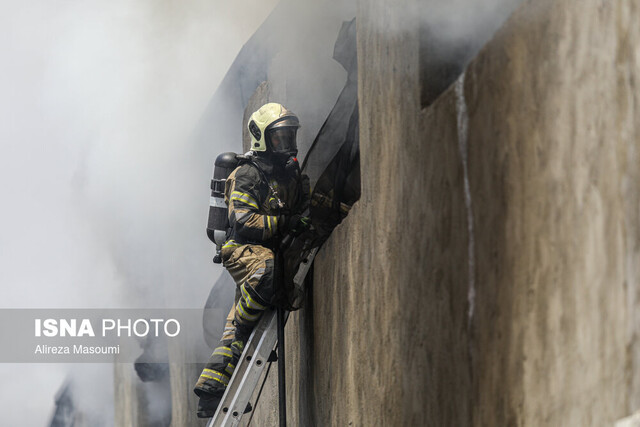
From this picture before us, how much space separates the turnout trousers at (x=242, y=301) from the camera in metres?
3.63

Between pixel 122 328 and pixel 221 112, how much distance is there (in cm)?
347

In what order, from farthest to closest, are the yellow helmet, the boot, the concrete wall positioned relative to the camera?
the boot, the yellow helmet, the concrete wall

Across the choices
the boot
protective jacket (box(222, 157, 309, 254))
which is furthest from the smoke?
the boot

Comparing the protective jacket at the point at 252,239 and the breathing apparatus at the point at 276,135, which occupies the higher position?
the breathing apparatus at the point at 276,135

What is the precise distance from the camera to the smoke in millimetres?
8234

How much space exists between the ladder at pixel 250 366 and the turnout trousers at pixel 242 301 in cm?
6

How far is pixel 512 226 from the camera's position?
1508mm

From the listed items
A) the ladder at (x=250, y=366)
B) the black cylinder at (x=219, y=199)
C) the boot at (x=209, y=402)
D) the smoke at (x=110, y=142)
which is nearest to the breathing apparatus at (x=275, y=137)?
the black cylinder at (x=219, y=199)

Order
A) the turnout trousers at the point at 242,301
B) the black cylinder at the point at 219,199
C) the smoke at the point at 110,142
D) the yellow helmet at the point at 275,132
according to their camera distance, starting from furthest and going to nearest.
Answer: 1. the smoke at the point at 110,142
2. the black cylinder at the point at 219,199
3. the yellow helmet at the point at 275,132
4. the turnout trousers at the point at 242,301

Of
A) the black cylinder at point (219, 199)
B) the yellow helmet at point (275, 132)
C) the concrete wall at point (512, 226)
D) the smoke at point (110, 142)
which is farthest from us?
the smoke at point (110, 142)

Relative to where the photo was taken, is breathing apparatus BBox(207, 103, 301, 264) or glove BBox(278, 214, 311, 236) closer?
glove BBox(278, 214, 311, 236)

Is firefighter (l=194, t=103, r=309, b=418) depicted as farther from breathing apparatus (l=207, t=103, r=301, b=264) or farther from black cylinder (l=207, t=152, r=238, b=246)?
black cylinder (l=207, t=152, r=238, b=246)

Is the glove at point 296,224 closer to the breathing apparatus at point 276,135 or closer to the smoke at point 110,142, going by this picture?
the breathing apparatus at point 276,135

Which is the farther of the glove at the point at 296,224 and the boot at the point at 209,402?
the boot at the point at 209,402
